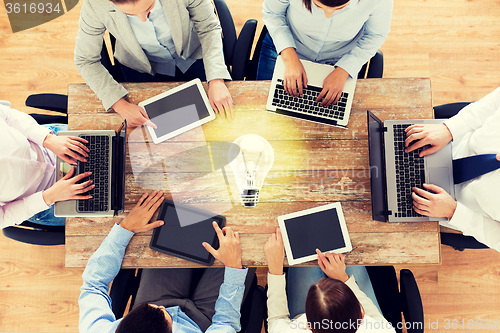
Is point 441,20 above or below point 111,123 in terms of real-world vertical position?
above

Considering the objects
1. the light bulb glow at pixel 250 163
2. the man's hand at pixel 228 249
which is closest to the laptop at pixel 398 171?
the light bulb glow at pixel 250 163

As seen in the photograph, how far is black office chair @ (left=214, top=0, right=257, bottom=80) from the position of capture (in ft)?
5.09

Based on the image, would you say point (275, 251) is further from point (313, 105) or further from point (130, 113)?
point (130, 113)

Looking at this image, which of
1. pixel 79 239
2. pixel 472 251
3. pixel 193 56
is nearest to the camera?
pixel 79 239

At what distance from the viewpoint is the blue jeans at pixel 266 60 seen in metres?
1.78

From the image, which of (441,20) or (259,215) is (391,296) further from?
(441,20)

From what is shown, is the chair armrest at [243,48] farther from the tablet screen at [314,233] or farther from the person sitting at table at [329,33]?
the tablet screen at [314,233]

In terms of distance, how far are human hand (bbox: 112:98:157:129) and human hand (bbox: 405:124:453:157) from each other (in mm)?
1192

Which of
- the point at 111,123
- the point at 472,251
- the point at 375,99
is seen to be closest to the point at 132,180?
the point at 111,123

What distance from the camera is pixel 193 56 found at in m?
1.74

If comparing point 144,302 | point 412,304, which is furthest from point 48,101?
point 412,304

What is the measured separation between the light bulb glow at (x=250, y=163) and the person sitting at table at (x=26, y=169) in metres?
0.68

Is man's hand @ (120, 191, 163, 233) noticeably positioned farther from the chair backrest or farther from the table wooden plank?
the chair backrest

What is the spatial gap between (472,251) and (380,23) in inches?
68.8
